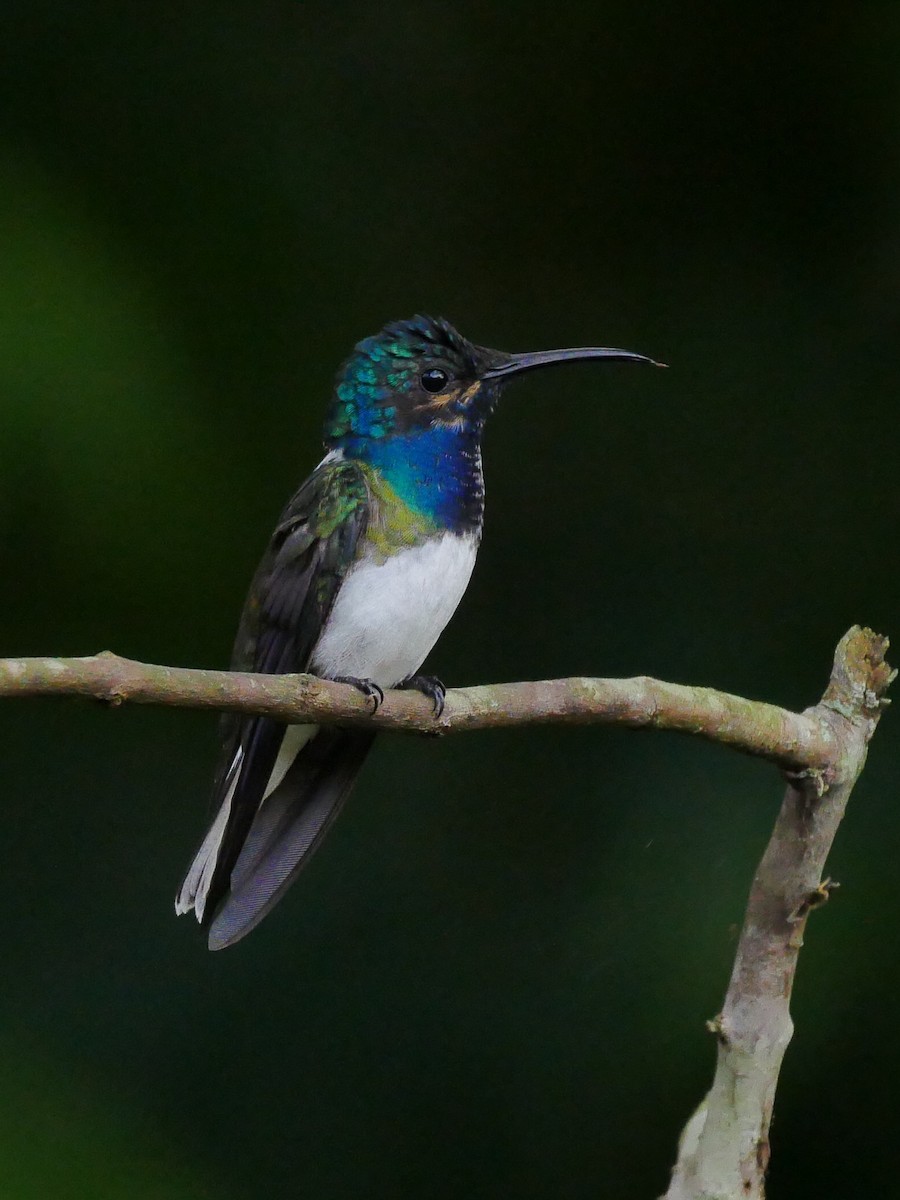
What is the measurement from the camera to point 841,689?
216 centimetres

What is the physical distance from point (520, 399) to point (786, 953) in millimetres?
1865

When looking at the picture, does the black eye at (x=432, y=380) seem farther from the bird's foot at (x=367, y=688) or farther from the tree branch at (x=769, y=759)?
the tree branch at (x=769, y=759)

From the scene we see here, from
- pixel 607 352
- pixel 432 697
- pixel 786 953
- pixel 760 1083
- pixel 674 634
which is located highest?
pixel 607 352

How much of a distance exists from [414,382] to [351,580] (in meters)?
0.38

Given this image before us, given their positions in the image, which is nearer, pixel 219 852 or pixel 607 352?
pixel 219 852

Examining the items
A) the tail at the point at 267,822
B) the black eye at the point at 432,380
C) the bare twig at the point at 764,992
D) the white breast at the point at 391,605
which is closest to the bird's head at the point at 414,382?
the black eye at the point at 432,380

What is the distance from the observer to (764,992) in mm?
2057

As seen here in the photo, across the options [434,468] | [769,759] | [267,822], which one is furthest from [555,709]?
[267,822]

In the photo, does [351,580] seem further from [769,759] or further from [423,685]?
[769,759]

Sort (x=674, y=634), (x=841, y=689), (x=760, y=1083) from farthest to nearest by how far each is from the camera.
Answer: (x=674, y=634) < (x=841, y=689) < (x=760, y=1083)

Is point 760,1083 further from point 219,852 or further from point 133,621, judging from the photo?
point 133,621

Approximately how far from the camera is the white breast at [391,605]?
7.80ft

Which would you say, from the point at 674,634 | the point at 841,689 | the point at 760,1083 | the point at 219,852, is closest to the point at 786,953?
the point at 760,1083

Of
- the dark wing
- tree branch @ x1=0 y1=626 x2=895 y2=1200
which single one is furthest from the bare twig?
the dark wing
